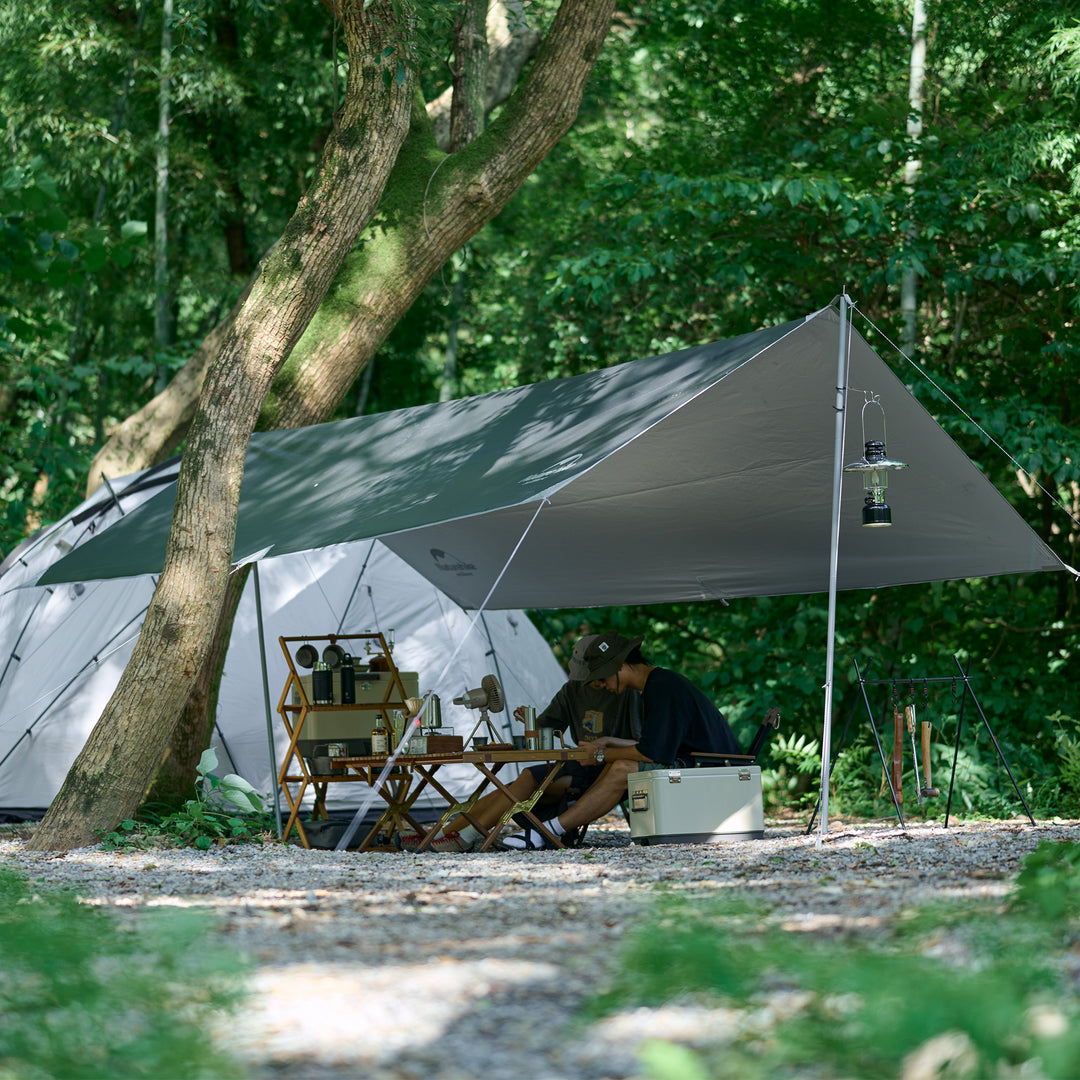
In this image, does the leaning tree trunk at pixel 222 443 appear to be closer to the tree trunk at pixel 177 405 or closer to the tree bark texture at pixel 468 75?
the tree bark texture at pixel 468 75

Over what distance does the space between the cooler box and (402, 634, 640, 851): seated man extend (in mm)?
345

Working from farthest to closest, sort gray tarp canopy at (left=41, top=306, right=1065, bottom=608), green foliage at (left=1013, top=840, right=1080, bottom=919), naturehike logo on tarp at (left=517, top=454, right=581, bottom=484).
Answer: gray tarp canopy at (left=41, top=306, right=1065, bottom=608)
naturehike logo on tarp at (left=517, top=454, right=581, bottom=484)
green foliage at (left=1013, top=840, right=1080, bottom=919)

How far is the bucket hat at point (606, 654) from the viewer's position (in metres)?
5.49

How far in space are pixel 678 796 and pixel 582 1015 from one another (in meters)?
Answer: 3.07

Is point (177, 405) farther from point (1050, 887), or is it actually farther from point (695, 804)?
point (1050, 887)

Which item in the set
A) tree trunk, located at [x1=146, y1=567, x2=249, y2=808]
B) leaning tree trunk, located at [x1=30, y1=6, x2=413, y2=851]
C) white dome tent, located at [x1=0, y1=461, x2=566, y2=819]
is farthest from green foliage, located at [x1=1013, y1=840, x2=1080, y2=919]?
tree trunk, located at [x1=146, y1=567, x2=249, y2=808]

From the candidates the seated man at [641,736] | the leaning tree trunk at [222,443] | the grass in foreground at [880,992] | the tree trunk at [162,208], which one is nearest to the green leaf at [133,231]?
the leaning tree trunk at [222,443]

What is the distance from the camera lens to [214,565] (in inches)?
193

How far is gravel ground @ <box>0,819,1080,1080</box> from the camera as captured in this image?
188 cm

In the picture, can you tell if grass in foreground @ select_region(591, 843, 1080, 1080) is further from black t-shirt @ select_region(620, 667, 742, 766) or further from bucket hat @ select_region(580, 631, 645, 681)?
bucket hat @ select_region(580, 631, 645, 681)

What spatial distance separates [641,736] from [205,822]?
1.77 m

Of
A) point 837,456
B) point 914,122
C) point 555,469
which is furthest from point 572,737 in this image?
point 914,122

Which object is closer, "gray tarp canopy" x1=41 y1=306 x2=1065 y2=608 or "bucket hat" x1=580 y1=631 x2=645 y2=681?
"gray tarp canopy" x1=41 y1=306 x2=1065 y2=608

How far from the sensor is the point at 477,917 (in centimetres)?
299
